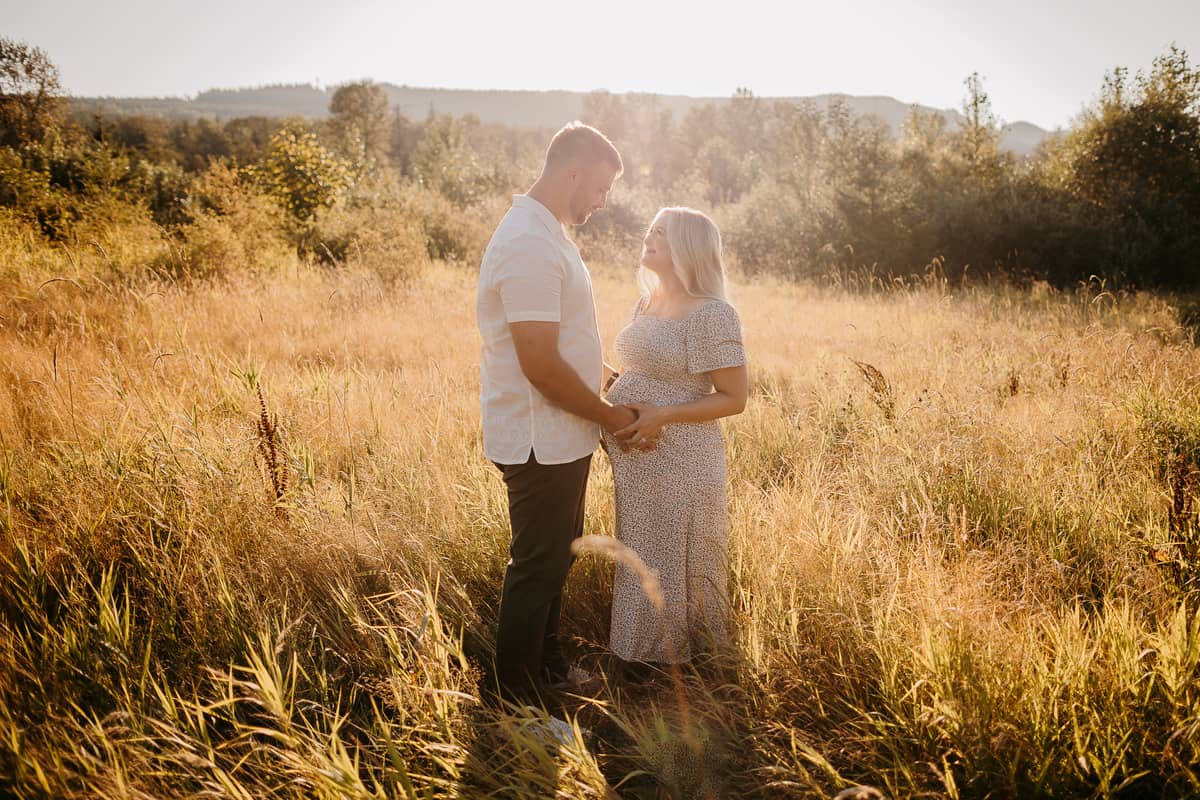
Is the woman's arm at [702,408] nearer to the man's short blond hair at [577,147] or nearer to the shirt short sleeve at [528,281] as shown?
the shirt short sleeve at [528,281]

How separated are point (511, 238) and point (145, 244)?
11575 millimetres

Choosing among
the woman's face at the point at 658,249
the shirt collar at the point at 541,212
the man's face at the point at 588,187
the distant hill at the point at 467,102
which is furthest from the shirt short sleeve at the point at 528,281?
the distant hill at the point at 467,102

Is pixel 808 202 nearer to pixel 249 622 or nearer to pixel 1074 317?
pixel 1074 317

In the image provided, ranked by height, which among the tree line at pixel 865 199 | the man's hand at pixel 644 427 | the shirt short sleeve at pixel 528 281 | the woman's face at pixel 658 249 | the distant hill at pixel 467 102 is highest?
the distant hill at pixel 467 102

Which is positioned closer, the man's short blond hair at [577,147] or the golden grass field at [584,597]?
the golden grass field at [584,597]

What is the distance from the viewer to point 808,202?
771 inches

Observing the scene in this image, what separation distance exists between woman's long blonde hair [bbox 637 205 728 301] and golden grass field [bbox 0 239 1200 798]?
1230 mm

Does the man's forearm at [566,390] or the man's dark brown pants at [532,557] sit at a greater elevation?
the man's forearm at [566,390]

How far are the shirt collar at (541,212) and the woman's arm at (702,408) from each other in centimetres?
79

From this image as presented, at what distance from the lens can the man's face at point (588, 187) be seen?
2344mm

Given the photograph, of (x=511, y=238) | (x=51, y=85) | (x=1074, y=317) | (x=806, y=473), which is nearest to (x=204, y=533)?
(x=511, y=238)

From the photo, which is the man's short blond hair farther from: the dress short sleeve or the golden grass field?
the golden grass field

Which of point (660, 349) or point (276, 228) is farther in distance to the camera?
point (276, 228)

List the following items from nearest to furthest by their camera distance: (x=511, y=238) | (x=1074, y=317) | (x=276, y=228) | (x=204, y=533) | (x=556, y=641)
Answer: (x=511, y=238)
(x=556, y=641)
(x=204, y=533)
(x=1074, y=317)
(x=276, y=228)
